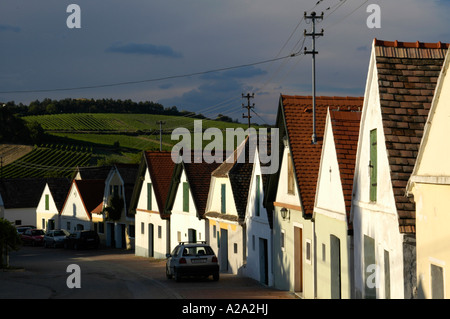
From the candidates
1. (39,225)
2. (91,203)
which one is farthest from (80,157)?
(91,203)

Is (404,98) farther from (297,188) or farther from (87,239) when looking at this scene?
(87,239)

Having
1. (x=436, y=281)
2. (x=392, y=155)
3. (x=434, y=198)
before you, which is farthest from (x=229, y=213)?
(x=434, y=198)

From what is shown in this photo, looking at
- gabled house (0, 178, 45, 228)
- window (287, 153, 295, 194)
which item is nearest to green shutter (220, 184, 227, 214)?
window (287, 153, 295, 194)

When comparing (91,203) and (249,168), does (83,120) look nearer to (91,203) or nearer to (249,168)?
(91,203)

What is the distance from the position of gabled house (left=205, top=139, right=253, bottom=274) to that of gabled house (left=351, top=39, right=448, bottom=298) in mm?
14764

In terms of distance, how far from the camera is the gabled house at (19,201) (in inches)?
2985

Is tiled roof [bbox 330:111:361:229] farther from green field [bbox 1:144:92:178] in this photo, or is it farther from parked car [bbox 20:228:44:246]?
green field [bbox 1:144:92:178]

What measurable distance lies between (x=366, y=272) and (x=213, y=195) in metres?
19.2

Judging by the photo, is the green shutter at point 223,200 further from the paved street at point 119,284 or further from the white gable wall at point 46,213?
the white gable wall at point 46,213

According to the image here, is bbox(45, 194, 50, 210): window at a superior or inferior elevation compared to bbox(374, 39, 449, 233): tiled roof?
inferior

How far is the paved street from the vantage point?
2077cm

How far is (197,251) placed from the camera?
85.5 ft

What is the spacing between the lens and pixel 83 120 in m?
136

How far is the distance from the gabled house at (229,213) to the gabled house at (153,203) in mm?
7560
